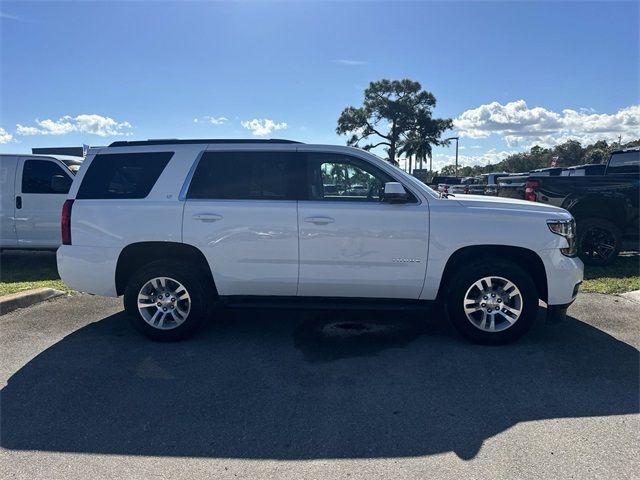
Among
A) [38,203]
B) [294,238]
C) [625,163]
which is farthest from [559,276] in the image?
[38,203]

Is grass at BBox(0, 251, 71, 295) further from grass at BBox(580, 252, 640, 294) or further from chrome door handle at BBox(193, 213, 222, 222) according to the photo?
grass at BBox(580, 252, 640, 294)

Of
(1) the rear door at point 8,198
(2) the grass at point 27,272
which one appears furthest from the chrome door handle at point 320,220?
(1) the rear door at point 8,198

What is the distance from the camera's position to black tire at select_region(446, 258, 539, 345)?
14.6 feet

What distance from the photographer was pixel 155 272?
4680mm

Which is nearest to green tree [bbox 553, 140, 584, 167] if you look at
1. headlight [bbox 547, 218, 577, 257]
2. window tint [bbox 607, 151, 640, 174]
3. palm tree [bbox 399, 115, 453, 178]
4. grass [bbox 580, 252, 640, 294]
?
palm tree [bbox 399, 115, 453, 178]

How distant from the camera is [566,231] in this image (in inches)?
178

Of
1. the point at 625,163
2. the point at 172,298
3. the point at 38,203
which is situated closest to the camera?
the point at 172,298

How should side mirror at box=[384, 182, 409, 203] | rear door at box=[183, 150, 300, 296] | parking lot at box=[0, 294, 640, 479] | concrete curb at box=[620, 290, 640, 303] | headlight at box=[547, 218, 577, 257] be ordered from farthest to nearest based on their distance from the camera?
1. concrete curb at box=[620, 290, 640, 303]
2. rear door at box=[183, 150, 300, 296]
3. headlight at box=[547, 218, 577, 257]
4. side mirror at box=[384, 182, 409, 203]
5. parking lot at box=[0, 294, 640, 479]

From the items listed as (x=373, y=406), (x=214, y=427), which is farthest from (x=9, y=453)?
(x=373, y=406)

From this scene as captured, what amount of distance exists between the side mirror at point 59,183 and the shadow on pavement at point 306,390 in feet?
12.1

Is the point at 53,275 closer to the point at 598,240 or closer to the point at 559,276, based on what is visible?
the point at 559,276

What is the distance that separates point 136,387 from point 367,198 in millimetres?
2658

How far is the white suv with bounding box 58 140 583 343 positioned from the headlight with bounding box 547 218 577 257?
0.05ft

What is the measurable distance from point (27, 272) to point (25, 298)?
7.52 ft
